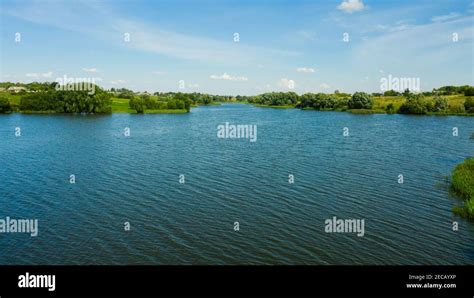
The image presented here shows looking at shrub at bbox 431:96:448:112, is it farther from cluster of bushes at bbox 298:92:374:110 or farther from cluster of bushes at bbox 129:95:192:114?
cluster of bushes at bbox 129:95:192:114

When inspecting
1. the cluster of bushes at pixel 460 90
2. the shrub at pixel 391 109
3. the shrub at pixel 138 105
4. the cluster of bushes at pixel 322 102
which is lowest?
the shrub at pixel 391 109

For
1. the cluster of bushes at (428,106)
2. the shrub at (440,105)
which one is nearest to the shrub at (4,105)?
the cluster of bushes at (428,106)

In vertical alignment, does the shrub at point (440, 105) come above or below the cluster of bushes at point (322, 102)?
below

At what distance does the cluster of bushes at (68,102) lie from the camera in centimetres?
12344

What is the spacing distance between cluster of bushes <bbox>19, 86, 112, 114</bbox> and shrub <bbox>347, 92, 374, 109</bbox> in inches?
3292

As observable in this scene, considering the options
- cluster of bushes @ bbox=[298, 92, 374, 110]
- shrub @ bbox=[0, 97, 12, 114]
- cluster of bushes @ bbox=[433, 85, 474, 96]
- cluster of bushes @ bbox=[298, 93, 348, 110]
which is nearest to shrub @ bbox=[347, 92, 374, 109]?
cluster of bushes @ bbox=[298, 92, 374, 110]

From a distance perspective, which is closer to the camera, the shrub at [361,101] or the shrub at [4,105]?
the shrub at [4,105]

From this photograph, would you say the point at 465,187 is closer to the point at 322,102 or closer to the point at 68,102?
the point at 68,102

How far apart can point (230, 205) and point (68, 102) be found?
114476mm

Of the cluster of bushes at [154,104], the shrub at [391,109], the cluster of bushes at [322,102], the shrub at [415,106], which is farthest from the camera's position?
the cluster of bushes at [322,102]

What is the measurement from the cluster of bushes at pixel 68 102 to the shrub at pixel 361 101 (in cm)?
8362
